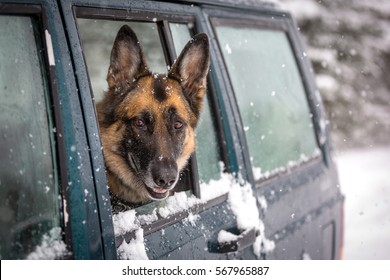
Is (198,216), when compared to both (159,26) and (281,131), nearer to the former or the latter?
(159,26)

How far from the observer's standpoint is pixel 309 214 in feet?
10.5

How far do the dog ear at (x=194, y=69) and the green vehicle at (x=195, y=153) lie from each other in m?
0.07

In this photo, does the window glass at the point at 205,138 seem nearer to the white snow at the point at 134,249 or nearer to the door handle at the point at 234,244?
the door handle at the point at 234,244

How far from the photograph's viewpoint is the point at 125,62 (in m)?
2.43

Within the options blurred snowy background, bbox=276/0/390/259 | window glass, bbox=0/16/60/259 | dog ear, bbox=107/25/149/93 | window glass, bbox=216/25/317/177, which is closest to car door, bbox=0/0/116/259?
window glass, bbox=0/16/60/259

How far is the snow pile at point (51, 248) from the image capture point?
1.55 meters

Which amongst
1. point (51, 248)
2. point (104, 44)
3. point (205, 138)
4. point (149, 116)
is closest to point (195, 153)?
point (205, 138)

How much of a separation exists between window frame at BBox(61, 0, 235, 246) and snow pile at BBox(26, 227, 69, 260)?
0.23 m

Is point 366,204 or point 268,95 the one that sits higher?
point 268,95

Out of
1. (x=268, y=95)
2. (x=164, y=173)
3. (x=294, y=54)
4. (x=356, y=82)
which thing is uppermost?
(x=356, y=82)

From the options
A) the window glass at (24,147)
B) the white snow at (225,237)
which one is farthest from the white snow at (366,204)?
the window glass at (24,147)

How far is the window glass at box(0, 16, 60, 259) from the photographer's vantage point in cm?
149

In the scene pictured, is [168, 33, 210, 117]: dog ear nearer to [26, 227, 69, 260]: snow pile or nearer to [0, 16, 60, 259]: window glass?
[0, 16, 60, 259]: window glass

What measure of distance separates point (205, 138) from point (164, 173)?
359mm
